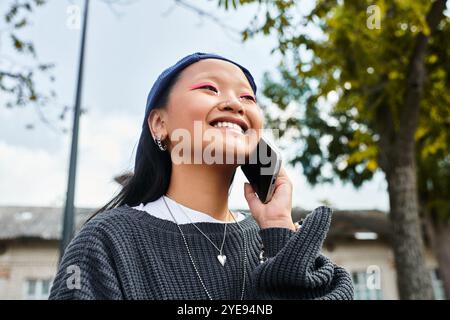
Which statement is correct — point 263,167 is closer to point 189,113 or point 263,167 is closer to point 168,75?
point 189,113

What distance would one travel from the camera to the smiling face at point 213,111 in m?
1.37

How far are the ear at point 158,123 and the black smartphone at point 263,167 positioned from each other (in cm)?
31

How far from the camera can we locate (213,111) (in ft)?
4.58

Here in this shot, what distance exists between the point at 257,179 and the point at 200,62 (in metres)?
0.45

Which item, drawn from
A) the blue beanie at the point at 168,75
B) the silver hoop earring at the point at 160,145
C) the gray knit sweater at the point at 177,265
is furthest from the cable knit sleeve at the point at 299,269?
the blue beanie at the point at 168,75

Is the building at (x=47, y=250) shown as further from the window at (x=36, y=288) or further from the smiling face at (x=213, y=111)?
the smiling face at (x=213, y=111)

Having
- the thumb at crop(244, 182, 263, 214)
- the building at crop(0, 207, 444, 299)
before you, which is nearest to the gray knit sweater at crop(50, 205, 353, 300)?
the thumb at crop(244, 182, 263, 214)

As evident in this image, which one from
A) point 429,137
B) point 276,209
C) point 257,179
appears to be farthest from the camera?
point 429,137

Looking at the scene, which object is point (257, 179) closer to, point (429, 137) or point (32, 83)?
point (32, 83)

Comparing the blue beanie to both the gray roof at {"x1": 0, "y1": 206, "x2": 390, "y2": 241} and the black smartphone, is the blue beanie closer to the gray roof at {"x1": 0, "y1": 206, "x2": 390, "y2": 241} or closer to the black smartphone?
the black smartphone

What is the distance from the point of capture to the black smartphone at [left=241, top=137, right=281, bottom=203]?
1473mm

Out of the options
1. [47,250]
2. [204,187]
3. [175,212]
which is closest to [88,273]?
[175,212]

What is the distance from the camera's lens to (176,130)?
56.8 inches

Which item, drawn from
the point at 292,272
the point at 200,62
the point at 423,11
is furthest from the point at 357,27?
the point at 292,272
